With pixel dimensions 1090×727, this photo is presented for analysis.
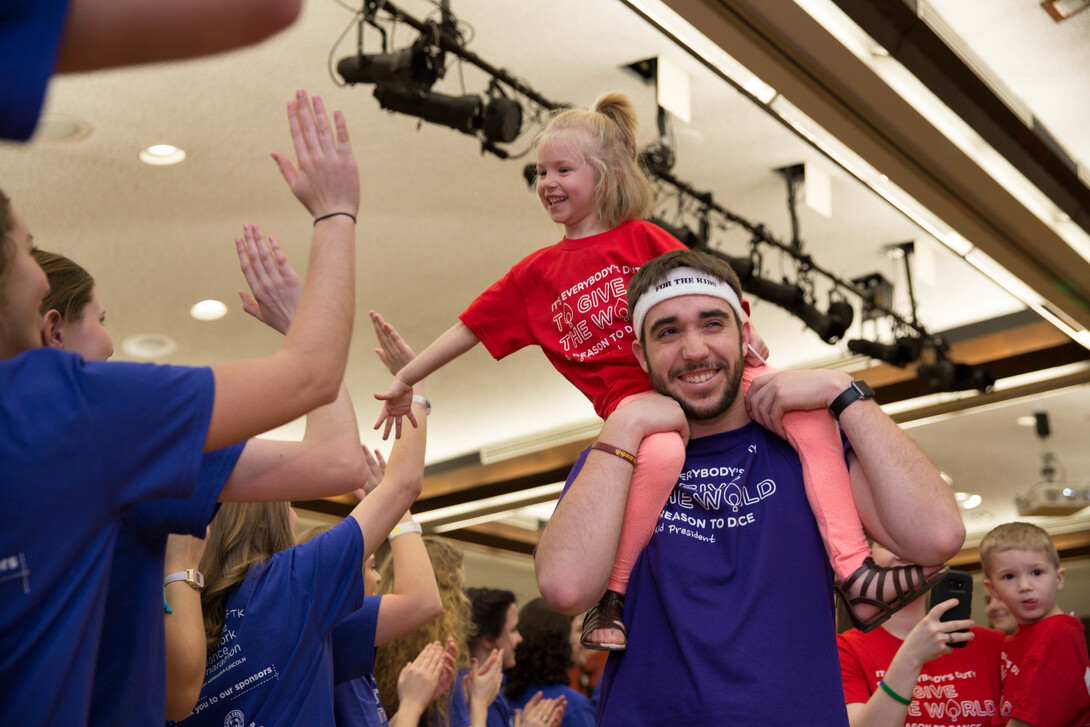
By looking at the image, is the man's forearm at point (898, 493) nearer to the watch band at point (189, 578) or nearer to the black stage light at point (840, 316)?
the watch band at point (189, 578)

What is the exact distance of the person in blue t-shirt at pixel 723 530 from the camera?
66.1 inches

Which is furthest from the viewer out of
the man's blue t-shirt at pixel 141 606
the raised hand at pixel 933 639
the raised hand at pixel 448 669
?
the raised hand at pixel 448 669

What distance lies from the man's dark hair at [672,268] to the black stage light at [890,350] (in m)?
4.65

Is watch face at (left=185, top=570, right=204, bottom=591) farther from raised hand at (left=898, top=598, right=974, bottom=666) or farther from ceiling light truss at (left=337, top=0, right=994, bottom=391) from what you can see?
ceiling light truss at (left=337, top=0, right=994, bottom=391)

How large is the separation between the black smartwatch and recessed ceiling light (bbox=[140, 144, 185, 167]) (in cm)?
416

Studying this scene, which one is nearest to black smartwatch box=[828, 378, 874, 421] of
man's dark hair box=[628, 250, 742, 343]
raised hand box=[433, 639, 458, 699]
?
man's dark hair box=[628, 250, 742, 343]

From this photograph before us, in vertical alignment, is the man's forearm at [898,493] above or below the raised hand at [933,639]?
above

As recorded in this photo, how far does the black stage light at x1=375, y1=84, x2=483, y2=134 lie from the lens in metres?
4.02

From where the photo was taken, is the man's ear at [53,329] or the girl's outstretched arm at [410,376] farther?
the girl's outstretched arm at [410,376]

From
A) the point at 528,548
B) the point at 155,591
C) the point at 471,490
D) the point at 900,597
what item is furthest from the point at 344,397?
the point at 528,548

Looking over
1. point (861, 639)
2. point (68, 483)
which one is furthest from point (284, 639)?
point (861, 639)

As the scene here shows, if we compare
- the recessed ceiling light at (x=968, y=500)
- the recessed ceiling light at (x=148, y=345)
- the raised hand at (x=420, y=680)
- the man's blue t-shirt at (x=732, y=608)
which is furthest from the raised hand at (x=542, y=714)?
the recessed ceiling light at (x=968, y=500)

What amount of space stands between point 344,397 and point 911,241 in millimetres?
5694

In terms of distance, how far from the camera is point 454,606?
347cm
